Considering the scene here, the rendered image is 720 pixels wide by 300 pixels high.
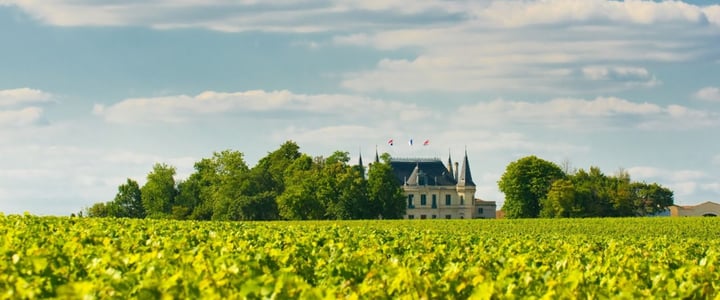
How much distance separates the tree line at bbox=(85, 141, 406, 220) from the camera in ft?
356

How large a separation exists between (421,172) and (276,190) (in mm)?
47613

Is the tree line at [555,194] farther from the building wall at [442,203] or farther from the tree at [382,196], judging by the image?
the building wall at [442,203]

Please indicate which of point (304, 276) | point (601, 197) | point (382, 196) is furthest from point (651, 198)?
point (304, 276)

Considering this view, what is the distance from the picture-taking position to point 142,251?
1303cm

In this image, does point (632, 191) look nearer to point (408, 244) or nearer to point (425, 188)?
point (425, 188)

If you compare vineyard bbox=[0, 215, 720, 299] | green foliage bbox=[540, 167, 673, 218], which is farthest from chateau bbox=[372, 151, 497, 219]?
vineyard bbox=[0, 215, 720, 299]

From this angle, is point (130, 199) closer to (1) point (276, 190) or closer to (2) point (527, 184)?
(1) point (276, 190)

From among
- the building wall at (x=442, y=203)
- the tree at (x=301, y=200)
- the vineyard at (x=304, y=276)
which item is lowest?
the vineyard at (x=304, y=276)

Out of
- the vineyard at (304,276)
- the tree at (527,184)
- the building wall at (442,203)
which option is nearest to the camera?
the vineyard at (304,276)

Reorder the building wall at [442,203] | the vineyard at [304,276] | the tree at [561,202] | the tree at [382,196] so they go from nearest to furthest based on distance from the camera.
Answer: the vineyard at [304,276] → the tree at [382,196] → the tree at [561,202] → the building wall at [442,203]

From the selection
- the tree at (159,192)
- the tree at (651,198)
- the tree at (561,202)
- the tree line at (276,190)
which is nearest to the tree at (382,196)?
the tree line at (276,190)

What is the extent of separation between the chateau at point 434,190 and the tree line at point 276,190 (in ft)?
99.2

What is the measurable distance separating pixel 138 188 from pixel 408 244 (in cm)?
12780

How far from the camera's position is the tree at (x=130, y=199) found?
138500mm
